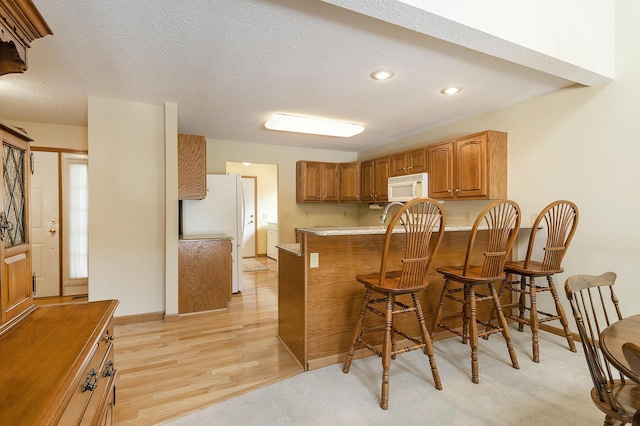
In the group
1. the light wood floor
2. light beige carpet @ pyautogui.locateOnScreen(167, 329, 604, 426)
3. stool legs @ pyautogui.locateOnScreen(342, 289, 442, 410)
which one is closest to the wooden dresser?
the light wood floor

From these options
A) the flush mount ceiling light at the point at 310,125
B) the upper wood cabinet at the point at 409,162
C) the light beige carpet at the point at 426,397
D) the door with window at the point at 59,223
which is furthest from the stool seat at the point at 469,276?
the door with window at the point at 59,223

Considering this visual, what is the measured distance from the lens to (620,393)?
124 centimetres

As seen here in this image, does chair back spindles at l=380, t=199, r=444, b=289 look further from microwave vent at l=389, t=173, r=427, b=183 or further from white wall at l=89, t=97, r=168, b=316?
white wall at l=89, t=97, r=168, b=316

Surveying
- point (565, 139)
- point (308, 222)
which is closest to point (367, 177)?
point (308, 222)

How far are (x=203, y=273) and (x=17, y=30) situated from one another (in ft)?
9.43

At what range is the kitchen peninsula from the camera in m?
2.27

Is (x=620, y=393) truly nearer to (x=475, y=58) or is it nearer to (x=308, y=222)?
(x=475, y=58)

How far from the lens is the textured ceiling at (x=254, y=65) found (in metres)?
1.78

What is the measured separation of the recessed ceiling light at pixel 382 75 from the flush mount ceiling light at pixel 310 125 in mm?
1249

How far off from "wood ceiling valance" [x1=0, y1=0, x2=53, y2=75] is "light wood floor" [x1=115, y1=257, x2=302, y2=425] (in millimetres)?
1772

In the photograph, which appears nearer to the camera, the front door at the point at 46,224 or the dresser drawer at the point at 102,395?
the dresser drawer at the point at 102,395

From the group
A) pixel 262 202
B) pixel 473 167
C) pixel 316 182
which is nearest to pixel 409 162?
pixel 473 167

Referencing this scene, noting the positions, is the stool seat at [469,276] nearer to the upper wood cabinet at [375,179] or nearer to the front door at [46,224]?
the upper wood cabinet at [375,179]

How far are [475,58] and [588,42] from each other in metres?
0.80
